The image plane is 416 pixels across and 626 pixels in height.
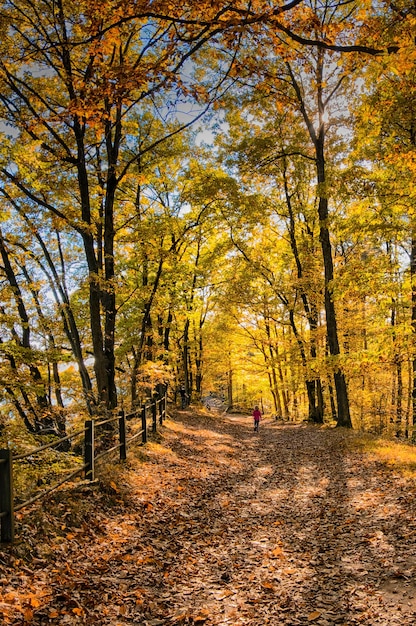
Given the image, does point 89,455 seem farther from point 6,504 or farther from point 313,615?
point 313,615

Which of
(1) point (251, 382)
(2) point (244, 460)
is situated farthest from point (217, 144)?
(1) point (251, 382)

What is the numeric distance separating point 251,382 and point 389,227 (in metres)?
39.6

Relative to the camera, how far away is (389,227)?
1192 centimetres

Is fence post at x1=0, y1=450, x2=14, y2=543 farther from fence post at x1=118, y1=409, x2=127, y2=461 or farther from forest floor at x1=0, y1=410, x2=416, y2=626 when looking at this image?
fence post at x1=118, y1=409, x2=127, y2=461

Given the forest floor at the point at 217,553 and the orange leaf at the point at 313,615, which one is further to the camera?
the forest floor at the point at 217,553

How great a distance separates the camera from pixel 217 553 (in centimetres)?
606

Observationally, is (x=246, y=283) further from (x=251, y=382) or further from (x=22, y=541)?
(x=251, y=382)

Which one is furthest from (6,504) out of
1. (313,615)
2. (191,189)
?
(191,189)

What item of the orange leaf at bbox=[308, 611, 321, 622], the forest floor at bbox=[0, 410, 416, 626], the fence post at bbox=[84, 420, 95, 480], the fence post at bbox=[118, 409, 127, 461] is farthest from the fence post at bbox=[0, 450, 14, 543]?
the fence post at bbox=[118, 409, 127, 461]

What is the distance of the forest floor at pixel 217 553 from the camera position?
432cm

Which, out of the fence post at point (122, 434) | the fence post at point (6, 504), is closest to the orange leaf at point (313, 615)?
the fence post at point (6, 504)

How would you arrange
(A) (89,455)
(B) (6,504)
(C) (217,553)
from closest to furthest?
1. (B) (6,504)
2. (C) (217,553)
3. (A) (89,455)

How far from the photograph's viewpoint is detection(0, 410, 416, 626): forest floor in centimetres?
432

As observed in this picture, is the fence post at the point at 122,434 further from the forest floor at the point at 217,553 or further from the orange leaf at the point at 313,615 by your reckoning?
the orange leaf at the point at 313,615
